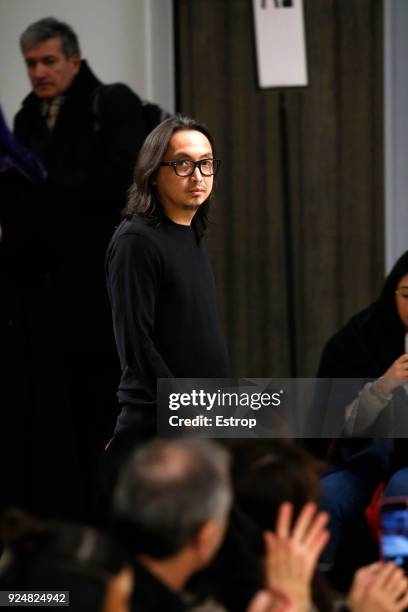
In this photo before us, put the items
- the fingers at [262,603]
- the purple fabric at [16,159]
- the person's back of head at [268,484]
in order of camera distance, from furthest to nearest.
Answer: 1. the purple fabric at [16,159]
2. the person's back of head at [268,484]
3. the fingers at [262,603]

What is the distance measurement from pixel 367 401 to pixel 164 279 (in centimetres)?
92

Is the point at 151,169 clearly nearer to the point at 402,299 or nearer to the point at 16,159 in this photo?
the point at 16,159

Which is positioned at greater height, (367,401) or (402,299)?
(402,299)

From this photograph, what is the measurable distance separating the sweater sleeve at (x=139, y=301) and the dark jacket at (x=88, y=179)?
1.08 metres

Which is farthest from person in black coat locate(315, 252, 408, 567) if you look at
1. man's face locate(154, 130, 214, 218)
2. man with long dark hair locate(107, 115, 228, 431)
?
man's face locate(154, 130, 214, 218)

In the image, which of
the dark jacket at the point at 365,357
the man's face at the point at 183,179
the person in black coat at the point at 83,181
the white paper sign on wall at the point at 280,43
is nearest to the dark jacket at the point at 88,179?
the person in black coat at the point at 83,181

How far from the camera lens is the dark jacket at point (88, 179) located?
3.82 metres

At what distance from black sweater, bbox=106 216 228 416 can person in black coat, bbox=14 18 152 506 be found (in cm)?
103

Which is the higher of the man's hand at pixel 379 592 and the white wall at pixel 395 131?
the white wall at pixel 395 131

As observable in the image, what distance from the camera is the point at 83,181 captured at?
151 inches

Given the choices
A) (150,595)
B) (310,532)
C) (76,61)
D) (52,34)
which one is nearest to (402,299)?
(76,61)

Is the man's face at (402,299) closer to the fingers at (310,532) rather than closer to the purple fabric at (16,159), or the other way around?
the purple fabric at (16,159)

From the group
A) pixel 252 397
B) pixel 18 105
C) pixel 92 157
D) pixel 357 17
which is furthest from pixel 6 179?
pixel 357 17

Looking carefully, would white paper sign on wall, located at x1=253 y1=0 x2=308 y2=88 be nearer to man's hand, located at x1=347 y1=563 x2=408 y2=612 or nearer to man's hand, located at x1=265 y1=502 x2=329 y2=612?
man's hand, located at x1=347 y1=563 x2=408 y2=612
